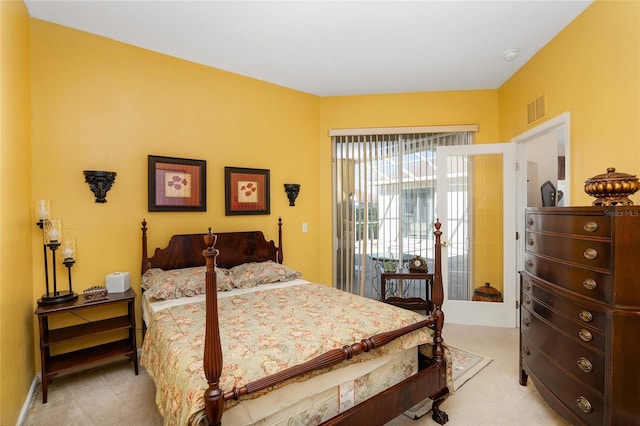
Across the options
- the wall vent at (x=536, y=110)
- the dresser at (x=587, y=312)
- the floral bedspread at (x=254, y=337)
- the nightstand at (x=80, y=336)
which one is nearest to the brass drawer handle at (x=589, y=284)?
the dresser at (x=587, y=312)

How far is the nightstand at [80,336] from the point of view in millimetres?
2250

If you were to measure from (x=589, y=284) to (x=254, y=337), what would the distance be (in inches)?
72.4

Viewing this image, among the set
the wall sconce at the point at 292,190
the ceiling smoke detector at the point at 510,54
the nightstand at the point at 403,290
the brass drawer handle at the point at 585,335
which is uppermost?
the ceiling smoke detector at the point at 510,54

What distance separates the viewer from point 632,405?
4.90ft

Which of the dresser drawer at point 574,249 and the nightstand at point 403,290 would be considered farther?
the nightstand at point 403,290

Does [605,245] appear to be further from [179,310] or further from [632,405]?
[179,310]

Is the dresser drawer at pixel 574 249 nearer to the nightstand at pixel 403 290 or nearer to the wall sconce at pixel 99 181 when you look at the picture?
the nightstand at pixel 403 290

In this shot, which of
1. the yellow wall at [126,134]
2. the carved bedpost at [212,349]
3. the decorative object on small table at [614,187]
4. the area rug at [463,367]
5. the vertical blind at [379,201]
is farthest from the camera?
the vertical blind at [379,201]

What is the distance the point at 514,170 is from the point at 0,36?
454 cm

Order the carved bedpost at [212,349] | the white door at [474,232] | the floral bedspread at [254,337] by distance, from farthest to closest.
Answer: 1. the white door at [474,232]
2. the floral bedspread at [254,337]
3. the carved bedpost at [212,349]

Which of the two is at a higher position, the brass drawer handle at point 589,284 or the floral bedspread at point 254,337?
the brass drawer handle at point 589,284

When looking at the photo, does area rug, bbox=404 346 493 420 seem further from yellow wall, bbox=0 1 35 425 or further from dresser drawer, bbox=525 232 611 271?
yellow wall, bbox=0 1 35 425

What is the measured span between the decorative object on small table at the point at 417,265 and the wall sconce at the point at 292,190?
172 cm

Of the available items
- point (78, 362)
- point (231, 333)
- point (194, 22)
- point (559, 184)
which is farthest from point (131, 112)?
point (559, 184)
